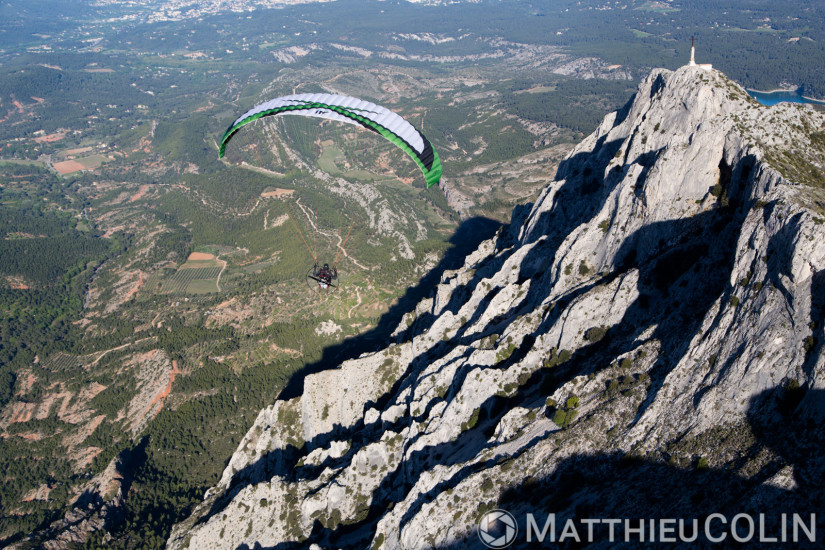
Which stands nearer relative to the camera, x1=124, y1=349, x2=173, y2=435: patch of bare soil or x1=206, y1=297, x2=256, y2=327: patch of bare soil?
x1=124, y1=349, x2=173, y2=435: patch of bare soil

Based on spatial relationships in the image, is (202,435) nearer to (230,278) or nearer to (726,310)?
(230,278)

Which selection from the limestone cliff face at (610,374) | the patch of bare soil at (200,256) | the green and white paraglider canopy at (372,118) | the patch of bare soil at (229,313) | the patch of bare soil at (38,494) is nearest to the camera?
the limestone cliff face at (610,374)

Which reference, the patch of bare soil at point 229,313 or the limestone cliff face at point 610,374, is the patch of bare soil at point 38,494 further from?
the patch of bare soil at point 229,313

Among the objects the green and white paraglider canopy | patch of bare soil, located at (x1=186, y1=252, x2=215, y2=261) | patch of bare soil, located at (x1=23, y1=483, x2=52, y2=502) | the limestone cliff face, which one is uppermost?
the green and white paraglider canopy

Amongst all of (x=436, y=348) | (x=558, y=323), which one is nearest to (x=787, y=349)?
(x=558, y=323)

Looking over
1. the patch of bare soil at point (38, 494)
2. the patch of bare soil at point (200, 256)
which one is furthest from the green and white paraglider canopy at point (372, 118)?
the patch of bare soil at point (200, 256)

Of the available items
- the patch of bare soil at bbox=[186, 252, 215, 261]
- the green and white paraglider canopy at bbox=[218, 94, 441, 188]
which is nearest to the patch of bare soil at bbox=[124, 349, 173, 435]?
the patch of bare soil at bbox=[186, 252, 215, 261]

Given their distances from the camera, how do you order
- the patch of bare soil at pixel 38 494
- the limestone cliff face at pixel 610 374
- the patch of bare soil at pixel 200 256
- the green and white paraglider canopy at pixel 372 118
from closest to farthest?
the limestone cliff face at pixel 610 374 → the green and white paraglider canopy at pixel 372 118 → the patch of bare soil at pixel 38 494 → the patch of bare soil at pixel 200 256

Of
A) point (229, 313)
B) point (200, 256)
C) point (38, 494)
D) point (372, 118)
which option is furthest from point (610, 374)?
point (200, 256)

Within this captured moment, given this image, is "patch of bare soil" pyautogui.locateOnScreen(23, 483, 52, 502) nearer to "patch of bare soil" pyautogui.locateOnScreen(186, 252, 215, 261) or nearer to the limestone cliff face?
the limestone cliff face
